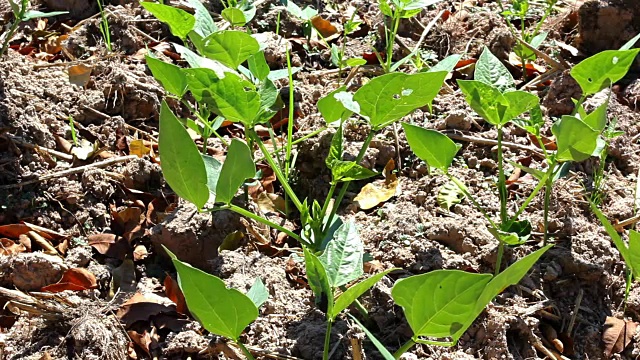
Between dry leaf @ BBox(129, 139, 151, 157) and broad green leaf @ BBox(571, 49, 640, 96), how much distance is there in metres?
1.10

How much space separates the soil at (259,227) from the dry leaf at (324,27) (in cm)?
14

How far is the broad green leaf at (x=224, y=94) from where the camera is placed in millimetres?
1583

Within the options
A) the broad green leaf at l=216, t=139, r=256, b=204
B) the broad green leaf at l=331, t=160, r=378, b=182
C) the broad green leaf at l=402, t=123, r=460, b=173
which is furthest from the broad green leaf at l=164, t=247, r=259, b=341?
the broad green leaf at l=402, t=123, r=460, b=173

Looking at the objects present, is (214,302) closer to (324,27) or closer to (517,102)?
(517,102)

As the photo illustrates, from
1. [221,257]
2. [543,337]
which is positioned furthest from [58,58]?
[543,337]

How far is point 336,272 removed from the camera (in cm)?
146

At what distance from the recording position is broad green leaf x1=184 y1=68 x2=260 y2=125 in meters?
1.58

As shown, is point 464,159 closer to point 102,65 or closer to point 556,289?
point 556,289

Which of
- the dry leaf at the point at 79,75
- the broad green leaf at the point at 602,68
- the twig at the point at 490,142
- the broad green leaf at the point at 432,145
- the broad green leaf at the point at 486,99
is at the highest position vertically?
the broad green leaf at the point at 602,68

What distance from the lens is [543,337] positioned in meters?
1.70

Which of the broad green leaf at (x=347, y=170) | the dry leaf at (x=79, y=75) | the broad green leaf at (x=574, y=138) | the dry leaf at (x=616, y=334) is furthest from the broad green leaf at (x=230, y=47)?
the dry leaf at (x=616, y=334)

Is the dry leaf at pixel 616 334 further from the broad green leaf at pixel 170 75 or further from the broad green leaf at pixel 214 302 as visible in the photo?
the broad green leaf at pixel 170 75

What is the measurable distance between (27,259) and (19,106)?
0.54m

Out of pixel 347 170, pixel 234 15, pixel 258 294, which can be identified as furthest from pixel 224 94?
pixel 234 15
